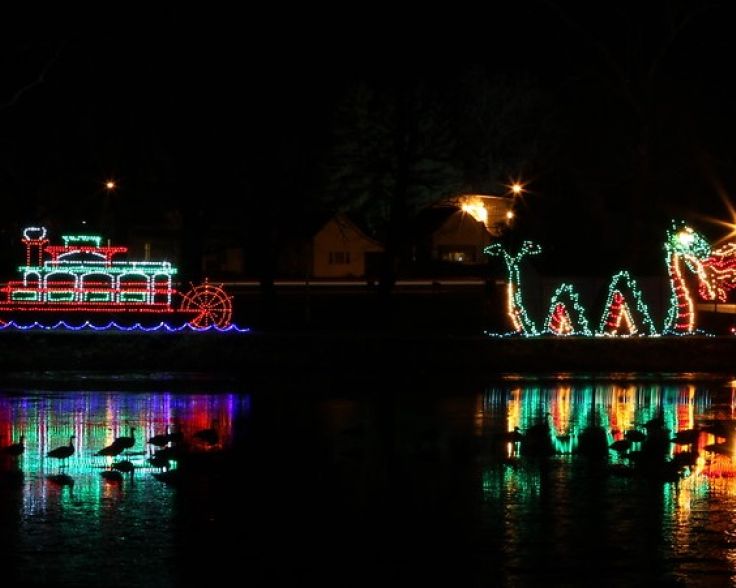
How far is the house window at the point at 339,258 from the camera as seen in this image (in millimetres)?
92375

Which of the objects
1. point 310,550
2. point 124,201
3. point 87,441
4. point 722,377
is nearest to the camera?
point 310,550

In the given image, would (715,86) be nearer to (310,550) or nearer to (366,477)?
(366,477)

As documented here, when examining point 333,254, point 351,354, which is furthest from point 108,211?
point 351,354

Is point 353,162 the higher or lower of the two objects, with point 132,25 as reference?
lower

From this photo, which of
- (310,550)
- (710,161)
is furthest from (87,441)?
(710,161)

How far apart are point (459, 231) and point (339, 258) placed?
25.1 ft

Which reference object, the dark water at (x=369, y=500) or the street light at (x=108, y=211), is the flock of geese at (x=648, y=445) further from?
the street light at (x=108, y=211)

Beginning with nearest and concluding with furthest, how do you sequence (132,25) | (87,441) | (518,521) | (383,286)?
(518,521) < (87,441) < (383,286) < (132,25)

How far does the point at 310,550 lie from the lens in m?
11.8

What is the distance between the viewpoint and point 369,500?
1378 centimetres

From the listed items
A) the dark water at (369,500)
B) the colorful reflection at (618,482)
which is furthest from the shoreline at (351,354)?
the dark water at (369,500)

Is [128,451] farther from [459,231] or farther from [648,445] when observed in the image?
[459,231]

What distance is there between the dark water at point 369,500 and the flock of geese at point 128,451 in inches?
3.6

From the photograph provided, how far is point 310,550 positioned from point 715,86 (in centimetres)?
3817
